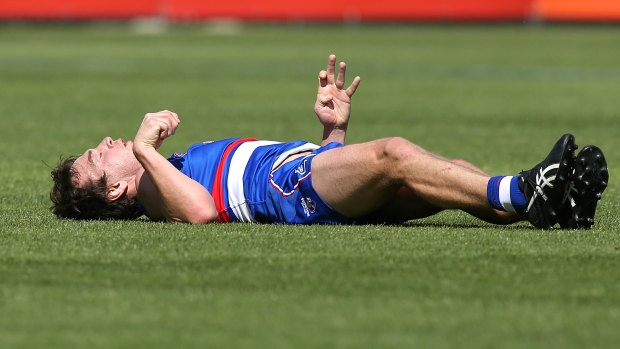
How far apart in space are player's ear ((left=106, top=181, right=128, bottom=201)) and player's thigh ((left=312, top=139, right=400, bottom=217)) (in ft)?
3.42

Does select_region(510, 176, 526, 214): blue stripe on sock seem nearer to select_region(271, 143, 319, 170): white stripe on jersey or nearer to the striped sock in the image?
the striped sock

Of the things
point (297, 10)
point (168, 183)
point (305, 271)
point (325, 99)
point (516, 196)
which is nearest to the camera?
point (305, 271)

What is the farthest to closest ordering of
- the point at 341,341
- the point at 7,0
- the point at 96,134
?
1. the point at 7,0
2. the point at 96,134
3. the point at 341,341

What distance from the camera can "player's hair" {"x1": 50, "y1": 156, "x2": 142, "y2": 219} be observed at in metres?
5.64

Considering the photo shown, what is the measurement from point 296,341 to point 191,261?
1185mm

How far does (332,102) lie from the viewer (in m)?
6.11

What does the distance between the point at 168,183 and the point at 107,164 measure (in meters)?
0.52

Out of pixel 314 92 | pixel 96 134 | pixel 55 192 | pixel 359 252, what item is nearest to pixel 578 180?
pixel 359 252

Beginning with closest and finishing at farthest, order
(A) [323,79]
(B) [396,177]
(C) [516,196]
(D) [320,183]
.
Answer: (C) [516,196] < (B) [396,177] < (D) [320,183] < (A) [323,79]

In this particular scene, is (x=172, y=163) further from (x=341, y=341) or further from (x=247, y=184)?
(x=341, y=341)

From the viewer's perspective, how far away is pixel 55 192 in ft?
18.9

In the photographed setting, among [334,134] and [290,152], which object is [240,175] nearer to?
[290,152]

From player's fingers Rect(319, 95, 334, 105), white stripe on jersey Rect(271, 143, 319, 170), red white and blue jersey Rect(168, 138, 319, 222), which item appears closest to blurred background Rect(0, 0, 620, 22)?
player's fingers Rect(319, 95, 334, 105)

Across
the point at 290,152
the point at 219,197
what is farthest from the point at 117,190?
the point at 290,152
